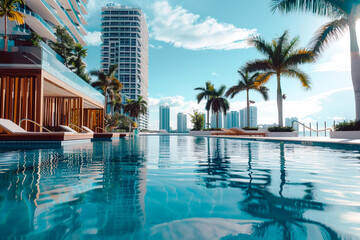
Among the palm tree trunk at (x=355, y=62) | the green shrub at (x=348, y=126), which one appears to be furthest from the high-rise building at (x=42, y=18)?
the green shrub at (x=348, y=126)

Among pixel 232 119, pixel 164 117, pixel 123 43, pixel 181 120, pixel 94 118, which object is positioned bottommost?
pixel 94 118

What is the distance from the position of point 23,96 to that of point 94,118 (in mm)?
12648

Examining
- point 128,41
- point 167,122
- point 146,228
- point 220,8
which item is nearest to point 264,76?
point 220,8

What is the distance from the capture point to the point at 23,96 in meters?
10.5

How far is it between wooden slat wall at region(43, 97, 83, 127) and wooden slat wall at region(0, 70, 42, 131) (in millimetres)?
5528

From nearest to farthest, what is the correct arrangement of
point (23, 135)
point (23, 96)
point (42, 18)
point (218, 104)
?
point (23, 135) → point (23, 96) → point (218, 104) → point (42, 18)

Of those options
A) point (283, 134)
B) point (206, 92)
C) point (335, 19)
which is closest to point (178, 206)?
point (335, 19)

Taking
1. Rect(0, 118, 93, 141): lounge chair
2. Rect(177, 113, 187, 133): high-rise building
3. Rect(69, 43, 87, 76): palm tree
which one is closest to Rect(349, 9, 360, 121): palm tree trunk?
Rect(0, 118, 93, 141): lounge chair

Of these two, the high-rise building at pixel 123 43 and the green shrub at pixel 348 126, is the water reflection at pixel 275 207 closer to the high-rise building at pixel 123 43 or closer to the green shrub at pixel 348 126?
the green shrub at pixel 348 126

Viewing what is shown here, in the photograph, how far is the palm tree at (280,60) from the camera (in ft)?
55.9

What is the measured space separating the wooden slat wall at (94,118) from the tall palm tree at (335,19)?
60.6 feet

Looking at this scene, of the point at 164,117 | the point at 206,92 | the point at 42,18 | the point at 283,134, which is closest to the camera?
the point at 283,134

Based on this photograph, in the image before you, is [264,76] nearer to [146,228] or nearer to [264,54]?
[264,54]

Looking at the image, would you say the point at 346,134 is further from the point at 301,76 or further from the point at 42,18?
the point at 42,18
